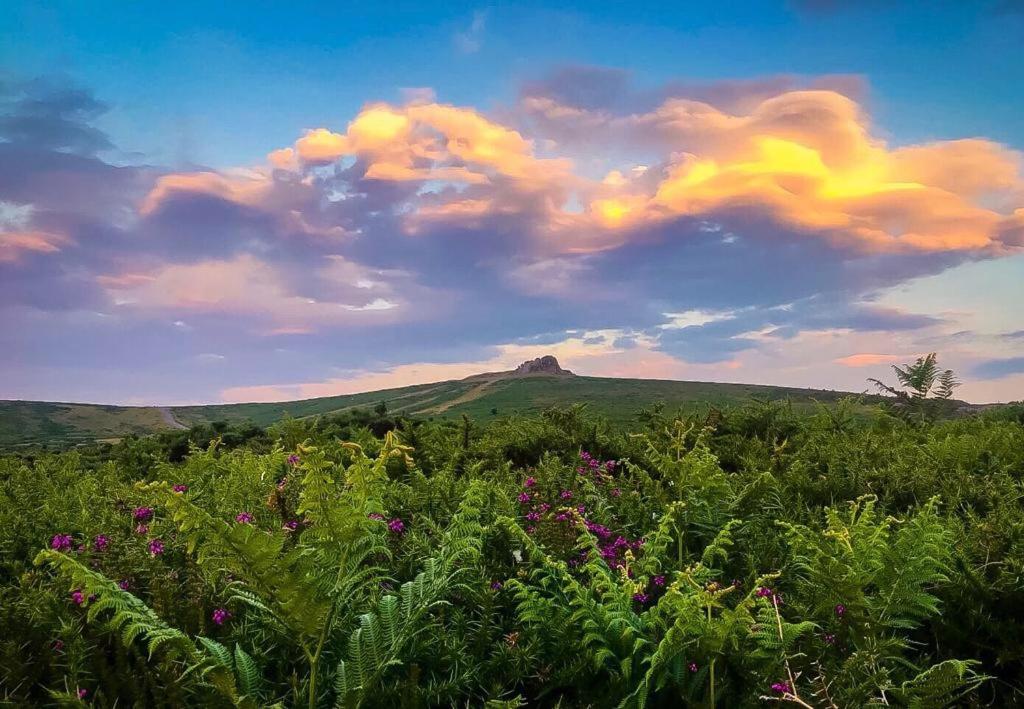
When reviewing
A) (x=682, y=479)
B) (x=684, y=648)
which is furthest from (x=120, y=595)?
(x=682, y=479)

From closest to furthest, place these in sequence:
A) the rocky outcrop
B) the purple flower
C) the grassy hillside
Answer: the purple flower, the grassy hillside, the rocky outcrop

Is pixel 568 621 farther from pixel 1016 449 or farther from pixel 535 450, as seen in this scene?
pixel 1016 449

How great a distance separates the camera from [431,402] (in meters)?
75.2

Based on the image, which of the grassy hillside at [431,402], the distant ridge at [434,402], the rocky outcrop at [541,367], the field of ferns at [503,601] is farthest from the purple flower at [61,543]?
the rocky outcrop at [541,367]

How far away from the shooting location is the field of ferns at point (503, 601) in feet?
9.40

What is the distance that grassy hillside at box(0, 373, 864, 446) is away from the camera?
6041 cm

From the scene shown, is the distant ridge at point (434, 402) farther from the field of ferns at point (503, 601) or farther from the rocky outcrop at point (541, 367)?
the field of ferns at point (503, 601)

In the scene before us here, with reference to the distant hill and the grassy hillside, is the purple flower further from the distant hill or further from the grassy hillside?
the grassy hillside

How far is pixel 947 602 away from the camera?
4.08 meters

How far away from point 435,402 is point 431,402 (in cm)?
44

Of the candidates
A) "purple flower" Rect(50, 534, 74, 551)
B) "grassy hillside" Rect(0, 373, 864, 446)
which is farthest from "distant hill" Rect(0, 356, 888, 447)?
"purple flower" Rect(50, 534, 74, 551)

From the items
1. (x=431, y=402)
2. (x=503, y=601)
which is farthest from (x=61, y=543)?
(x=431, y=402)

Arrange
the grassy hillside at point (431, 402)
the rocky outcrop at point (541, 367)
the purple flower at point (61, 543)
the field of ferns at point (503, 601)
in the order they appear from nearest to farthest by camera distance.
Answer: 1. the field of ferns at point (503, 601)
2. the purple flower at point (61, 543)
3. the grassy hillside at point (431, 402)
4. the rocky outcrop at point (541, 367)

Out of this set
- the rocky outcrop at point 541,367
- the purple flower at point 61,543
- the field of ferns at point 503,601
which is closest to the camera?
the field of ferns at point 503,601
